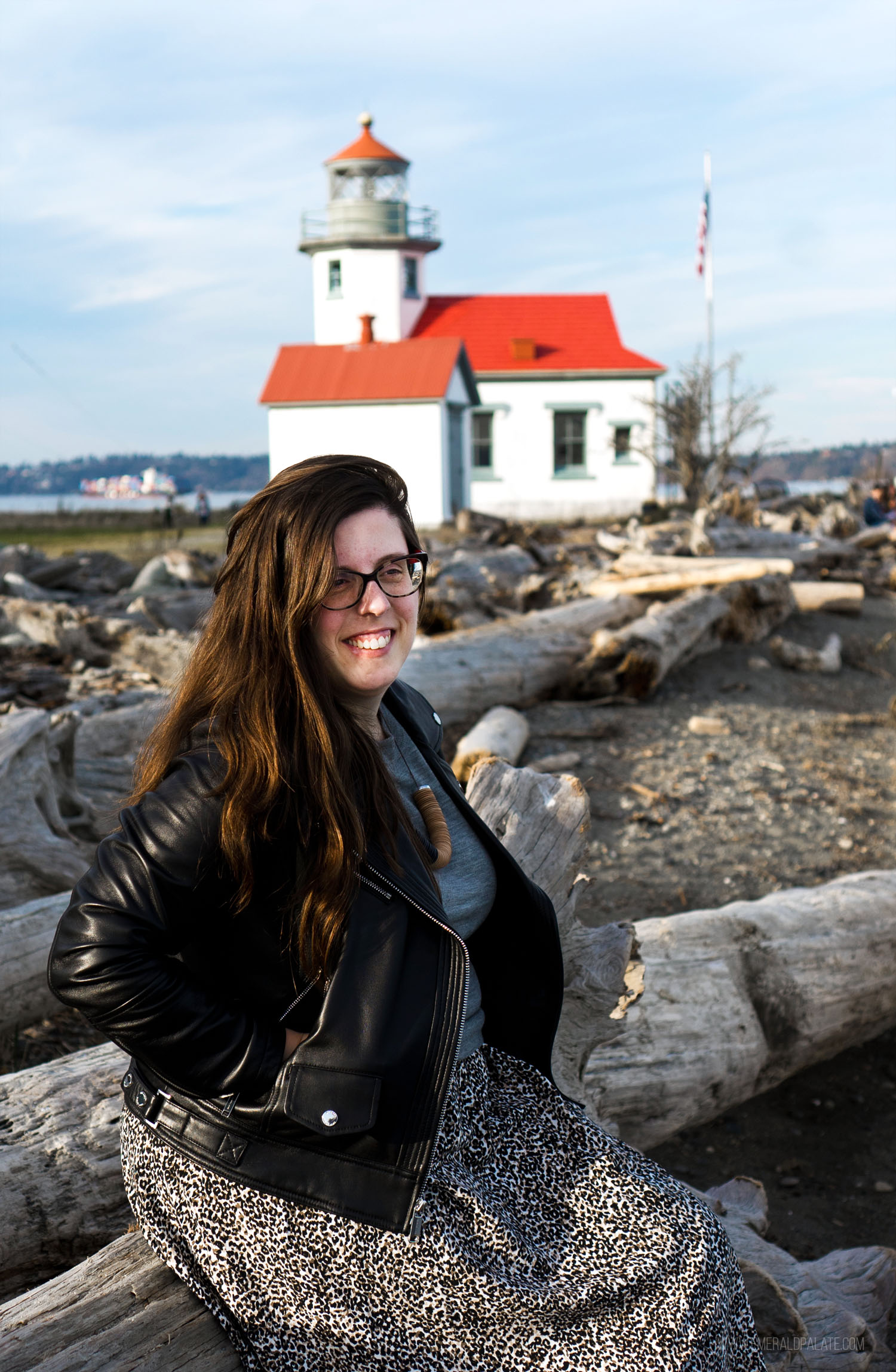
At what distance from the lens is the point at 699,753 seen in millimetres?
7867

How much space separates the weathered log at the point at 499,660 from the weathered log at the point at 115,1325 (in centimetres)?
553

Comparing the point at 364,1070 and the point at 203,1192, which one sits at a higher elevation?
the point at 364,1070

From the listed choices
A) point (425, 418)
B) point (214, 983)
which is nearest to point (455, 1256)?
point (214, 983)

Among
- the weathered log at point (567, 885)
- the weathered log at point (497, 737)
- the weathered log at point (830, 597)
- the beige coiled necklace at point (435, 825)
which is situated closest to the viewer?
the beige coiled necklace at point (435, 825)

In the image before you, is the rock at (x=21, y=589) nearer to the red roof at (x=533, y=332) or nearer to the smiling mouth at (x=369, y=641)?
the smiling mouth at (x=369, y=641)

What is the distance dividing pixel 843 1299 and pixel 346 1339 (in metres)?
1.64

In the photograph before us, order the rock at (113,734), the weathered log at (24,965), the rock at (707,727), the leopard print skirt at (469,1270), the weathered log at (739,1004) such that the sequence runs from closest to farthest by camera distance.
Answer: the leopard print skirt at (469,1270) → the weathered log at (739,1004) → the weathered log at (24,965) → the rock at (113,734) → the rock at (707,727)

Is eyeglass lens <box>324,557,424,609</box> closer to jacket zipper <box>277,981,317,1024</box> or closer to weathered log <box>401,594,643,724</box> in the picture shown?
jacket zipper <box>277,981,317,1024</box>

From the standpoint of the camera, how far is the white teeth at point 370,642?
2.13 meters

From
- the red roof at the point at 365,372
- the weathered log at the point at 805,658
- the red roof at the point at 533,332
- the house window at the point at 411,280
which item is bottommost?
the weathered log at the point at 805,658

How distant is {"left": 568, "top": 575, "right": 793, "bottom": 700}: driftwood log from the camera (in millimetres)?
8961

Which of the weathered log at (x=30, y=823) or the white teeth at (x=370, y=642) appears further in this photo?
the weathered log at (x=30, y=823)

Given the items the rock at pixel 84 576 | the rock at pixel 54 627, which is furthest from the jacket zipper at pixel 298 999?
the rock at pixel 84 576

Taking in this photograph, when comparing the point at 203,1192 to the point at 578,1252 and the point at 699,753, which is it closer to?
the point at 578,1252
